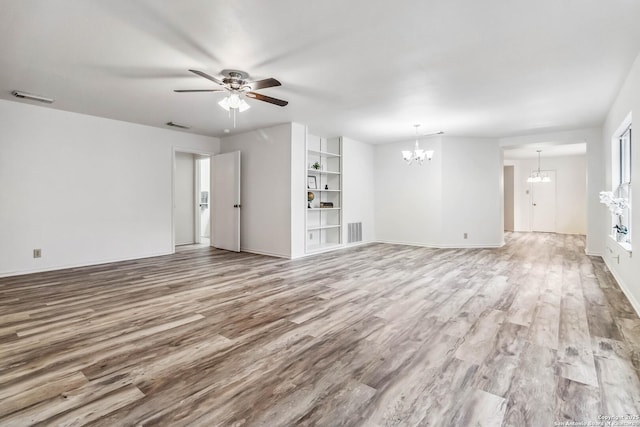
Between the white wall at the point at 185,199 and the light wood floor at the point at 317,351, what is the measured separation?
367 centimetres

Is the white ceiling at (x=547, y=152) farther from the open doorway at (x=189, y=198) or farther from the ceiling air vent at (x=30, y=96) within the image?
the ceiling air vent at (x=30, y=96)

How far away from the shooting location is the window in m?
4.03

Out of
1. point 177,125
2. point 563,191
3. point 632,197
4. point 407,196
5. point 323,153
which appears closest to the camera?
point 632,197

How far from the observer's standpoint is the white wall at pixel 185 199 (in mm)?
7918

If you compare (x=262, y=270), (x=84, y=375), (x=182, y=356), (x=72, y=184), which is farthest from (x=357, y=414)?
(x=72, y=184)

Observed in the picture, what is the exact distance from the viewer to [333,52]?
300 cm

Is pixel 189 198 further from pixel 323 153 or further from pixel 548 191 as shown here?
pixel 548 191

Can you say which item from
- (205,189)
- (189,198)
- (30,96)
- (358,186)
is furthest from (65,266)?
(358,186)

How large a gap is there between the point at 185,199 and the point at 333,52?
6410 mm

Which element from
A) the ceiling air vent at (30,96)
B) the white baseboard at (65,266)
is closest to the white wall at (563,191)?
the white baseboard at (65,266)

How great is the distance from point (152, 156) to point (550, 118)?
24.6 ft

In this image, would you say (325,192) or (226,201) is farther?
(325,192)

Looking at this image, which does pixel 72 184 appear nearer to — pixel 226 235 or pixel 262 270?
pixel 226 235

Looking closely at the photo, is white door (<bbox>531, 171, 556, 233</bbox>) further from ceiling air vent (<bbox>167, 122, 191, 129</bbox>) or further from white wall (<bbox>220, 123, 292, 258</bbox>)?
ceiling air vent (<bbox>167, 122, 191, 129</bbox>)
